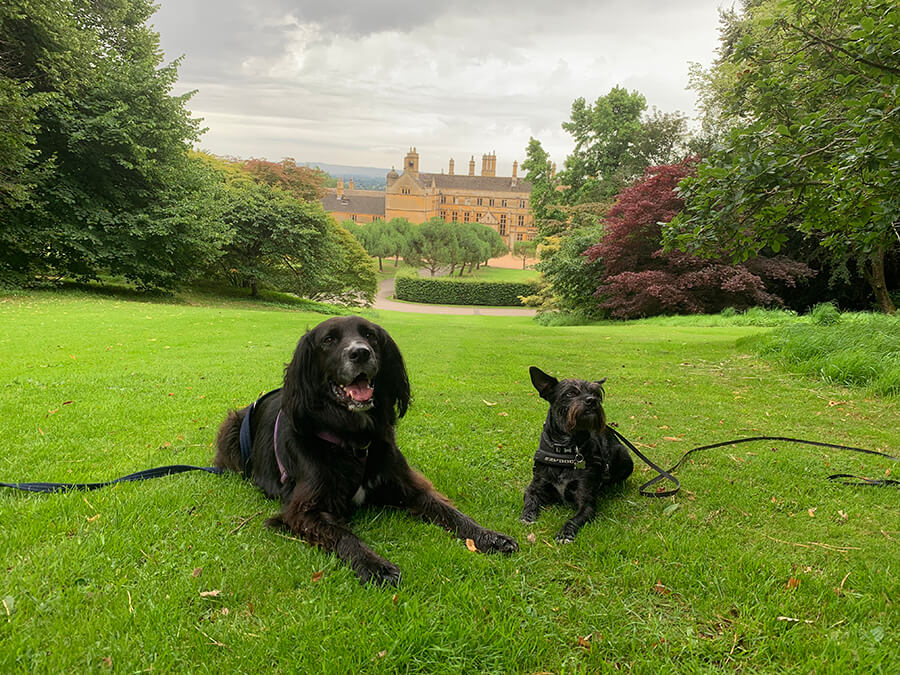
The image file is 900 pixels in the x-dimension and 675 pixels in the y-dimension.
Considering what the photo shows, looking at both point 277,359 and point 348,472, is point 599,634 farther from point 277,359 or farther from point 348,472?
point 277,359

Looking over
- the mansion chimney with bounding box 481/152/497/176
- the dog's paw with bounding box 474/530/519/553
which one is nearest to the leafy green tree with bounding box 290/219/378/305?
the dog's paw with bounding box 474/530/519/553

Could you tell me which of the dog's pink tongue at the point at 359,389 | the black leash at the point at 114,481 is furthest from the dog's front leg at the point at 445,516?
the black leash at the point at 114,481

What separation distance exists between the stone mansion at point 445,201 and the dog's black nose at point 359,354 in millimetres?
110917

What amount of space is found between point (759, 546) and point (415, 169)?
127 metres

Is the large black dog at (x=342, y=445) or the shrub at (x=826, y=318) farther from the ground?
the shrub at (x=826, y=318)

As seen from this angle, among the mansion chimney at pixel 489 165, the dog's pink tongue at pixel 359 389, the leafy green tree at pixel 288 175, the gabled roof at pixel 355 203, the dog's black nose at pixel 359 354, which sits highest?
the mansion chimney at pixel 489 165

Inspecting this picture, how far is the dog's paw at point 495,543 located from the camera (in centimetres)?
262

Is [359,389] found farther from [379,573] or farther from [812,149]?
[812,149]

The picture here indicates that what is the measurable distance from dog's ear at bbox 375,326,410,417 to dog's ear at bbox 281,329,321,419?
0.40m

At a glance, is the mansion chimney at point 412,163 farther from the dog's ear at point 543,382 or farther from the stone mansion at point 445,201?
the dog's ear at point 543,382

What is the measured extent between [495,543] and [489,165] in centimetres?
14272

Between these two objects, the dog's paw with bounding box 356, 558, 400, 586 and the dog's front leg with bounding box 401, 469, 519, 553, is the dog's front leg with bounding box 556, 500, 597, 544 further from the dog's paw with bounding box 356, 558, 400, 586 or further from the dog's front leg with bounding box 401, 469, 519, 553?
the dog's paw with bounding box 356, 558, 400, 586

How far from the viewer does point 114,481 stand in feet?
10.3

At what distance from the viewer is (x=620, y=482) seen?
11.8 ft
